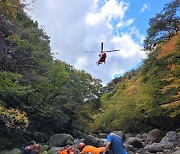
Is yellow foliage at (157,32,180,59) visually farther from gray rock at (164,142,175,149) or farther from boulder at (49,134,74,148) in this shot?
boulder at (49,134,74,148)

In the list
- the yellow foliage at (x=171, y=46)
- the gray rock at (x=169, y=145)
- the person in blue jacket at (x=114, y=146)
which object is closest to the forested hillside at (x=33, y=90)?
the yellow foliage at (x=171, y=46)

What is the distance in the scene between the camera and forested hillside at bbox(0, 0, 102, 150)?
739 inches

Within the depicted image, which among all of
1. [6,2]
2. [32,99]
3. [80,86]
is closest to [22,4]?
[6,2]

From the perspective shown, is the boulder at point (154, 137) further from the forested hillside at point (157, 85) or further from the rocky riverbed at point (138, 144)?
the forested hillside at point (157, 85)

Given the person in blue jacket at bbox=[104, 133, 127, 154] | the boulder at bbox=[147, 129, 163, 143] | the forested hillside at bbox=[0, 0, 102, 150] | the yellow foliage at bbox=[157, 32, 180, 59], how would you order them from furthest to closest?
the boulder at bbox=[147, 129, 163, 143] < the yellow foliage at bbox=[157, 32, 180, 59] < the forested hillside at bbox=[0, 0, 102, 150] < the person in blue jacket at bbox=[104, 133, 127, 154]

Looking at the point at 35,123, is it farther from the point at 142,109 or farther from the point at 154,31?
the point at 154,31

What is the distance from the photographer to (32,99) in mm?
24906

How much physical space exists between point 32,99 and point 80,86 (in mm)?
8483

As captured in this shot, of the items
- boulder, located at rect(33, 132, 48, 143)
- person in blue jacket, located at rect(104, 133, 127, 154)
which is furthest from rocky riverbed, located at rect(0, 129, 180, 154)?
person in blue jacket, located at rect(104, 133, 127, 154)

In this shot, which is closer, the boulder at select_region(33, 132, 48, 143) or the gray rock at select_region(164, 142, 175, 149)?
the gray rock at select_region(164, 142, 175, 149)

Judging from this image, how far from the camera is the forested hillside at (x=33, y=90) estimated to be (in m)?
18.8

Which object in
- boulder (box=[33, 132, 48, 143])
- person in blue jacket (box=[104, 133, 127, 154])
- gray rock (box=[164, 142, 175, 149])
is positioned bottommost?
person in blue jacket (box=[104, 133, 127, 154])

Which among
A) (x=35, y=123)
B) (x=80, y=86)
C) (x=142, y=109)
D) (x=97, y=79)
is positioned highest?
(x=97, y=79)

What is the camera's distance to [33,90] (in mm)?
22578
